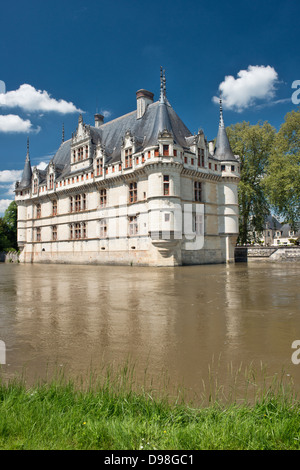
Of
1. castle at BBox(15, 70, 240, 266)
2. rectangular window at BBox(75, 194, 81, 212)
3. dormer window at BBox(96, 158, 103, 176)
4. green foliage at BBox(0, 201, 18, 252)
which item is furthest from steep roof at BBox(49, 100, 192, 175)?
green foliage at BBox(0, 201, 18, 252)

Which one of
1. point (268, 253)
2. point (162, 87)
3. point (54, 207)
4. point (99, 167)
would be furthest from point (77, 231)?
point (268, 253)

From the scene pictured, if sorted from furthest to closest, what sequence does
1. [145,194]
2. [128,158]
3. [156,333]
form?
[128,158] → [145,194] → [156,333]

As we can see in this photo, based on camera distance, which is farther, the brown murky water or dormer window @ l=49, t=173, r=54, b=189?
dormer window @ l=49, t=173, r=54, b=189

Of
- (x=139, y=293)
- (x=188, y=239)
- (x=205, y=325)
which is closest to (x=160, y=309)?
(x=205, y=325)

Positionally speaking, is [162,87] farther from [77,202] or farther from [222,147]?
[77,202]

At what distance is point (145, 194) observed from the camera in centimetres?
2630

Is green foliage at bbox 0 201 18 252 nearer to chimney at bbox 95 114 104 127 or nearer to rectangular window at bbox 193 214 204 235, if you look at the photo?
chimney at bbox 95 114 104 127

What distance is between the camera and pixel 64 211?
3562 cm

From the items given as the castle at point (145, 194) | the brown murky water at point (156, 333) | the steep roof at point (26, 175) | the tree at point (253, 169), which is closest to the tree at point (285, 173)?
the tree at point (253, 169)

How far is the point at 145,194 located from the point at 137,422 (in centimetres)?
2435

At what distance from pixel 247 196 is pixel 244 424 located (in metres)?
33.8

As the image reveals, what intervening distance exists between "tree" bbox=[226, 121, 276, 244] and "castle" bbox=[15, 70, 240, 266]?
14.6 ft

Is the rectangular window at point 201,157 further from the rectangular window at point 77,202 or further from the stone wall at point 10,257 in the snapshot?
the stone wall at point 10,257

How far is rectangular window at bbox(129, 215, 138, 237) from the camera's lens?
2731 centimetres
